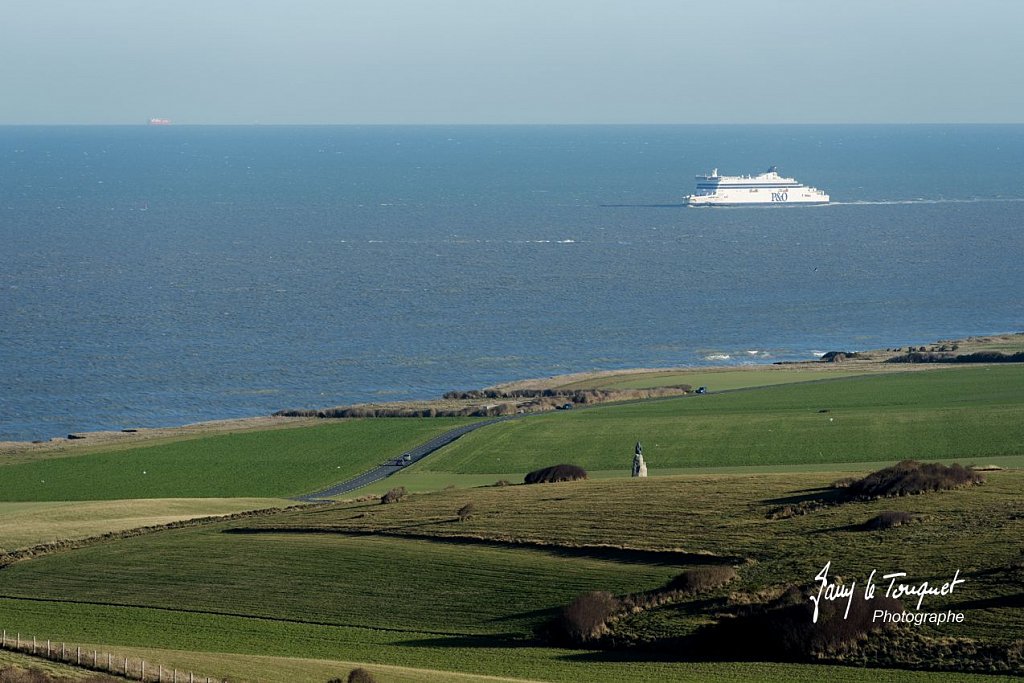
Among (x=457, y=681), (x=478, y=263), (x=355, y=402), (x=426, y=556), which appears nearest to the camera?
Result: (x=457, y=681)

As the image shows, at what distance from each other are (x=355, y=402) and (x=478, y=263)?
59322mm

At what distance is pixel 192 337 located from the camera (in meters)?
103

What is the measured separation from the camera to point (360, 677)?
28.3m

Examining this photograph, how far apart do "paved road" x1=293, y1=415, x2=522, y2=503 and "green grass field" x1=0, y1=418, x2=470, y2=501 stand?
2.23ft

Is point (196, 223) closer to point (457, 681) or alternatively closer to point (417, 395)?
point (417, 395)

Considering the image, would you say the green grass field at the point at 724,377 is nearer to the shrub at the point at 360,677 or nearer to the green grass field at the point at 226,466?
the green grass field at the point at 226,466

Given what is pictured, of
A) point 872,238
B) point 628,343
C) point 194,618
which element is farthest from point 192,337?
point 872,238

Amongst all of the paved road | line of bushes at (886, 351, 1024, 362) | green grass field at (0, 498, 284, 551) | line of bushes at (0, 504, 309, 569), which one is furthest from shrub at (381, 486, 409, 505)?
line of bushes at (886, 351, 1024, 362)

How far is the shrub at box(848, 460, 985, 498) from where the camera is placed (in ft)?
133

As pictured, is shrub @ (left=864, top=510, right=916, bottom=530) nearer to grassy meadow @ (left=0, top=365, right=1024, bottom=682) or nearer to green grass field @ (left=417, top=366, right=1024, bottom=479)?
grassy meadow @ (left=0, top=365, right=1024, bottom=682)

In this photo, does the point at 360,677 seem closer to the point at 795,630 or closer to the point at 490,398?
the point at 795,630

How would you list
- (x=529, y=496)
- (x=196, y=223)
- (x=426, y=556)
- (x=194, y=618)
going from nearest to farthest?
1. (x=194, y=618)
2. (x=426, y=556)
3. (x=529, y=496)
4. (x=196, y=223)

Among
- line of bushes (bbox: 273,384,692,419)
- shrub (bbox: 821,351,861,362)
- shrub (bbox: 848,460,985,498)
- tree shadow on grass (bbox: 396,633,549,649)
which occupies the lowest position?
tree shadow on grass (bbox: 396,633,549,649)

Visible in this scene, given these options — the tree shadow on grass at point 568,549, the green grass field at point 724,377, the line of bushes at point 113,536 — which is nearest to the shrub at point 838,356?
the green grass field at point 724,377
